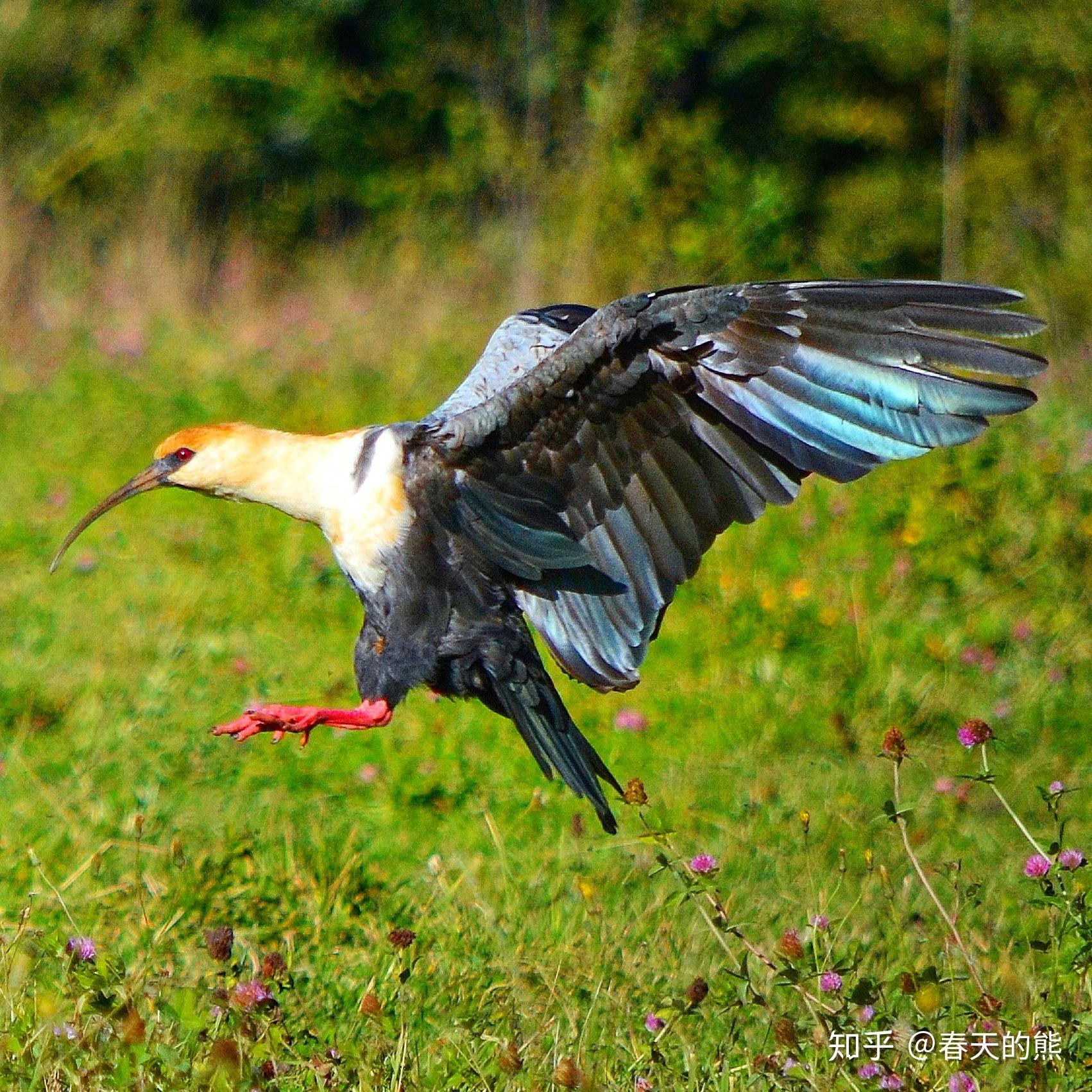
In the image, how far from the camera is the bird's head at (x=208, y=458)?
3973 millimetres

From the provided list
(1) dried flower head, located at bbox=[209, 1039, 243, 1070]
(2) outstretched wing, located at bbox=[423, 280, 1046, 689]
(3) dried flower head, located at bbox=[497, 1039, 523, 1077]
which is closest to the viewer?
(1) dried flower head, located at bbox=[209, 1039, 243, 1070]

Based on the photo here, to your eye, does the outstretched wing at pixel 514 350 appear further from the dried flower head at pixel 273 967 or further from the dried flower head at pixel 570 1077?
the dried flower head at pixel 570 1077

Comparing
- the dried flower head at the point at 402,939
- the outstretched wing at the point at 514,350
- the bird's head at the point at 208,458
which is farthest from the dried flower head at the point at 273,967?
the outstretched wing at the point at 514,350

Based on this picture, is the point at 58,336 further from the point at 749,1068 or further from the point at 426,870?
the point at 749,1068

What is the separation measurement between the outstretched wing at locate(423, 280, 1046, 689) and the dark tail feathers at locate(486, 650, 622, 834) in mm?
220

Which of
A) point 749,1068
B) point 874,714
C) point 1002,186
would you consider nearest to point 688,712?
point 874,714

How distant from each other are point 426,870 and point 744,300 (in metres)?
1.46

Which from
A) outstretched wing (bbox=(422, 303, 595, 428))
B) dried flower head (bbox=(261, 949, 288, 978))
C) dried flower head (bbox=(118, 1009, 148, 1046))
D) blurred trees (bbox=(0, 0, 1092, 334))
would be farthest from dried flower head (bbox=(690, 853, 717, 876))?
blurred trees (bbox=(0, 0, 1092, 334))

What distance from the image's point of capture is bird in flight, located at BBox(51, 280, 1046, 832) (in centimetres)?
341

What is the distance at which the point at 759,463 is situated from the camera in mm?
3623

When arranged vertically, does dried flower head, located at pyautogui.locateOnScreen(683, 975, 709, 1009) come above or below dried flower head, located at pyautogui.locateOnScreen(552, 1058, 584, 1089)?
below

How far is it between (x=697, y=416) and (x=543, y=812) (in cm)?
133

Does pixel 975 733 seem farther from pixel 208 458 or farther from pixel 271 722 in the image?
pixel 208 458

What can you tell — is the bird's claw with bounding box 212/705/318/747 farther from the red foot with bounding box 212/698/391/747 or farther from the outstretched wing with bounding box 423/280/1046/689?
the outstretched wing with bounding box 423/280/1046/689
